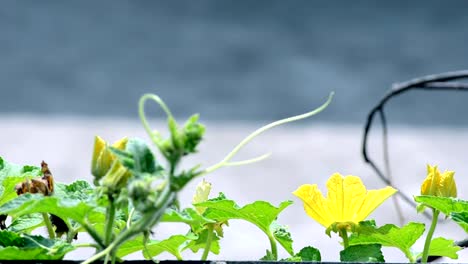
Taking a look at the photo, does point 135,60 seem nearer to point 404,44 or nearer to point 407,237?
point 404,44

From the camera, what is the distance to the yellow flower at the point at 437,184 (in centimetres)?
42

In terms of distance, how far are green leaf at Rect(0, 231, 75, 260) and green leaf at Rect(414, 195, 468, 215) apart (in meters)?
0.17

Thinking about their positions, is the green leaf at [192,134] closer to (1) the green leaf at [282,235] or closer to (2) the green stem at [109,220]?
(2) the green stem at [109,220]

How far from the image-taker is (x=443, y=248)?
0.44m

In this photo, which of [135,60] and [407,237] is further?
[135,60]

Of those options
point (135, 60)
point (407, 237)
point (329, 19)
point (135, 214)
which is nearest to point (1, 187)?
point (135, 214)

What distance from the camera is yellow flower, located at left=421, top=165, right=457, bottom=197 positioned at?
1.38ft

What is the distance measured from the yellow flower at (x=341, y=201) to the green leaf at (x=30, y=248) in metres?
0.12

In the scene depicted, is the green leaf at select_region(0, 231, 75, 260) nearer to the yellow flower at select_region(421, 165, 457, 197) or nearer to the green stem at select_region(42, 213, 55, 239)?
the green stem at select_region(42, 213, 55, 239)

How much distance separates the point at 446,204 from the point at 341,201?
50 millimetres

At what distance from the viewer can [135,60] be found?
4504 mm

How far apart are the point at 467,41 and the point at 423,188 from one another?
431 centimetres

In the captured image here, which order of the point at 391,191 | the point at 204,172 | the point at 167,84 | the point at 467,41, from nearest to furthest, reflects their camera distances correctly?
the point at 204,172 < the point at 391,191 < the point at 167,84 < the point at 467,41

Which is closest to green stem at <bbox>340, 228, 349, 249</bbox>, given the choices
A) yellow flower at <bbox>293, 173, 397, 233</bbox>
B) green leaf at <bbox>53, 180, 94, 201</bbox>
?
yellow flower at <bbox>293, 173, 397, 233</bbox>
